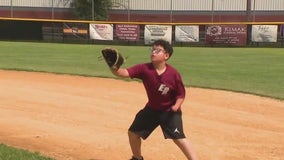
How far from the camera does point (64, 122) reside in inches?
370

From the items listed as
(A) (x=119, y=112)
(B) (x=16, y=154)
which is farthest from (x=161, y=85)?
(A) (x=119, y=112)

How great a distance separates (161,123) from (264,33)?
27633 mm

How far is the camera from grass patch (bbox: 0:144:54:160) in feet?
20.9

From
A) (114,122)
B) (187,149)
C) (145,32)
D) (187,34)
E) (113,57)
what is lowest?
(114,122)

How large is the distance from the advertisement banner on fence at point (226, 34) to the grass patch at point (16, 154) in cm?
2689

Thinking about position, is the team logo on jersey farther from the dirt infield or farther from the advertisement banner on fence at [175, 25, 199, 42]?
the advertisement banner on fence at [175, 25, 199, 42]

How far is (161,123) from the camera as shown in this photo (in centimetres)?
581

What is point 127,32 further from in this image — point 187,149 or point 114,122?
point 187,149

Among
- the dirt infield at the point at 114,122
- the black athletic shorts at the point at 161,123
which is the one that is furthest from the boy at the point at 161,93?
the dirt infield at the point at 114,122

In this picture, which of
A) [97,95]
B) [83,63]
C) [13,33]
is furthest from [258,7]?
[97,95]

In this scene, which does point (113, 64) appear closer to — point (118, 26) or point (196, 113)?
point (196, 113)

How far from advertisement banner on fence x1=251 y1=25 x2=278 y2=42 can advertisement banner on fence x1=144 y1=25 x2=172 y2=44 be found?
5.13 metres

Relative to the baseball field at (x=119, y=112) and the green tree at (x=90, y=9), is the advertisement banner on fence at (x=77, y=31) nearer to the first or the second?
the baseball field at (x=119, y=112)

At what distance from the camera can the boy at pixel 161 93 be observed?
5.60 meters
